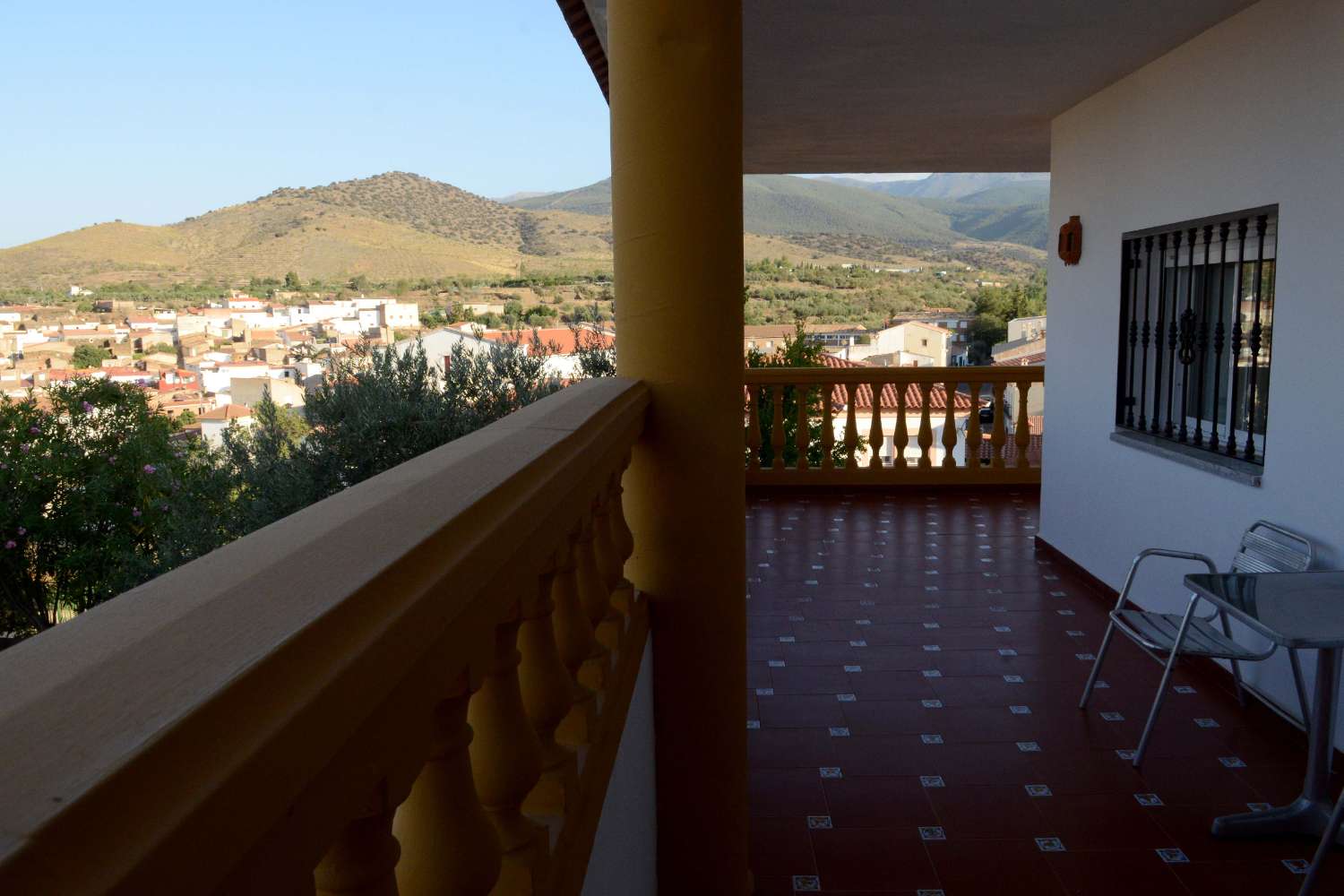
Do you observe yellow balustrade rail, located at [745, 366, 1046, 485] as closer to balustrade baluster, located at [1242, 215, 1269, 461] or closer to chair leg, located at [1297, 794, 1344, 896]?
balustrade baluster, located at [1242, 215, 1269, 461]

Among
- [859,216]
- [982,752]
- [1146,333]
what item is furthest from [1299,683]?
[859,216]

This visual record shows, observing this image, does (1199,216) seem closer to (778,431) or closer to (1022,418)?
(1022,418)

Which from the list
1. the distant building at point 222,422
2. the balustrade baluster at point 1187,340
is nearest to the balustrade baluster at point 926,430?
the balustrade baluster at point 1187,340

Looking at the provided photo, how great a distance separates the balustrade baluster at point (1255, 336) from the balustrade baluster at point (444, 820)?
156 inches

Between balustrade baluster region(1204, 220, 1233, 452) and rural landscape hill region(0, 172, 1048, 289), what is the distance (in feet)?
36.0

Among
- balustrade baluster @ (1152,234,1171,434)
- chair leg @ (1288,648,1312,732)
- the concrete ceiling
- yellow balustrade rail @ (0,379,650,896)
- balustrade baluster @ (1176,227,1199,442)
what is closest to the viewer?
yellow balustrade rail @ (0,379,650,896)

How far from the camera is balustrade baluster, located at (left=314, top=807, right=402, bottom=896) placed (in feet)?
2.39

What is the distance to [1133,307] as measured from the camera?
5215 mm

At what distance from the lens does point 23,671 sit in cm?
54

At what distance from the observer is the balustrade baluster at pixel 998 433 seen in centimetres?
806

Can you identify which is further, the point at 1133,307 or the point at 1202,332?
the point at 1133,307

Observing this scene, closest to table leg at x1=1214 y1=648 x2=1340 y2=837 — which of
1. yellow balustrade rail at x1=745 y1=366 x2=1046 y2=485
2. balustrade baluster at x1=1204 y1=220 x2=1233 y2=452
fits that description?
balustrade baluster at x1=1204 y1=220 x2=1233 y2=452

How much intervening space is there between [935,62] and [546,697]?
412 cm

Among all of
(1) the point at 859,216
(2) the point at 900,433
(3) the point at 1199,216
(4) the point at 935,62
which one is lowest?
(2) the point at 900,433
